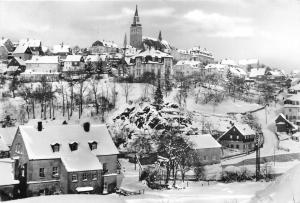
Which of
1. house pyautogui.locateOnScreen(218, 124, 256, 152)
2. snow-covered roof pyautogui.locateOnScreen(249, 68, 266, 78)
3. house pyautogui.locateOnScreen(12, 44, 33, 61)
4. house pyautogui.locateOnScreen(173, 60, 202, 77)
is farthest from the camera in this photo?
snow-covered roof pyautogui.locateOnScreen(249, 68, 266, 78)

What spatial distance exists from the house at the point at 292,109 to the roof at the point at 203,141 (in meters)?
2.41

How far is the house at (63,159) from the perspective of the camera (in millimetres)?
7762

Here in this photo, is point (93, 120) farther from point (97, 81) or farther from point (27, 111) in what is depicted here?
point (97, 81)

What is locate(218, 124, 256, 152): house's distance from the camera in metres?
13.2

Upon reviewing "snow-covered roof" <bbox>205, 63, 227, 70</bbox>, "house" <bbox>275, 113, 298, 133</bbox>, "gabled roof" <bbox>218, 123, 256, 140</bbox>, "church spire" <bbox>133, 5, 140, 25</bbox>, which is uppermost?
"church spire" <bbox>133, 5, 140, 25</bbox>

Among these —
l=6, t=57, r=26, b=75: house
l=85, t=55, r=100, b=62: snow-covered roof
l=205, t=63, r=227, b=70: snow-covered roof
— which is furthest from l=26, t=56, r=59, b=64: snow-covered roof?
l=205, t=63, r=227, b=70: snow-covered roof

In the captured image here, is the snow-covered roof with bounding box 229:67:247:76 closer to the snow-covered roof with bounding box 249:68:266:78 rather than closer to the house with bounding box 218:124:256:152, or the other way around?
the snow-covered roof with bounding box 249:68:266:78

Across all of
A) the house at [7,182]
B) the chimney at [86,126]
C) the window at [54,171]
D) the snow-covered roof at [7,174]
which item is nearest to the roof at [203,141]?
the chimney at [86,126]

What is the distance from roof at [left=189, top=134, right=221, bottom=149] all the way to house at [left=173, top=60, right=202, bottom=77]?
24.1 feet

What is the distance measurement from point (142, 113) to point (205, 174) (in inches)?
86.5

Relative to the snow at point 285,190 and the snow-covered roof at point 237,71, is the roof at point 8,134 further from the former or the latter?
the snow-covered roof at point 237,71

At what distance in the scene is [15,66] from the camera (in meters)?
17.4

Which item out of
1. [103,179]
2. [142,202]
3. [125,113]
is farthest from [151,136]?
[142,202]

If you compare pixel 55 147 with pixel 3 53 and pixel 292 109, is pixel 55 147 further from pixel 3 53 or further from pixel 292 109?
pixel 3 53
